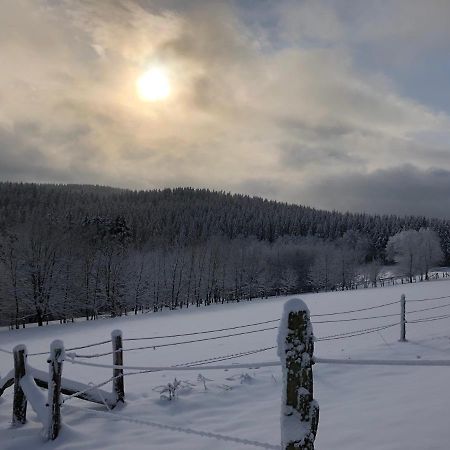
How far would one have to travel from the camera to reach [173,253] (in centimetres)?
6600

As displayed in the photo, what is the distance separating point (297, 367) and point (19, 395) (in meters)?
5.34

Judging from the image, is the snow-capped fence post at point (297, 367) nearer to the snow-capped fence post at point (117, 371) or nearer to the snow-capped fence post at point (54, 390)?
the snow-capped fence post at point (54, 390)

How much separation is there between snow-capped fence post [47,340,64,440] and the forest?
37.6 meters

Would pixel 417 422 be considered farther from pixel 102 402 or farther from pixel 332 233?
pixel 332 233

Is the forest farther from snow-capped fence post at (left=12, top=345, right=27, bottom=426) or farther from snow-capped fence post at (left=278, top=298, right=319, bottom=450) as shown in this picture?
snow-capped fence post at (left=278, top=298, right=319, bottom=450)

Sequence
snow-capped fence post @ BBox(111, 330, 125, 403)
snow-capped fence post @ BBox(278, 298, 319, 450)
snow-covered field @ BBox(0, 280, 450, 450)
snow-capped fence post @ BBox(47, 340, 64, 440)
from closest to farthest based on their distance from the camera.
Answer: snow-capped fence post @ BBox(278, 298, 319, 450)
snow-covered field @ BBox(0, 280, 450, 450)
snow-capped fence post @ BBox(47, 340, 64, 440)
snow-capped fence post @ BBox(111, 330, 125, 403)

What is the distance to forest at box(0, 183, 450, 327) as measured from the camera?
1665 inches

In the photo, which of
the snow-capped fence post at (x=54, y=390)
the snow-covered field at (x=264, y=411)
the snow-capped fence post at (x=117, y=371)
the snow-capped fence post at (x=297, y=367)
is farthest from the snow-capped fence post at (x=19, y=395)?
the snow-capped fence post at (x=297, y=367)

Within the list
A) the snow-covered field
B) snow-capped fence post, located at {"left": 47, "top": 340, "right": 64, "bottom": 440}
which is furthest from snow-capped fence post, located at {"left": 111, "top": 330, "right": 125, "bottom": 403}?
snow-capped fence post, located at {"left": 47, "top": 340, "right": 64, "bottom": 440}

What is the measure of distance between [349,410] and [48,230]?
4514 centimetres

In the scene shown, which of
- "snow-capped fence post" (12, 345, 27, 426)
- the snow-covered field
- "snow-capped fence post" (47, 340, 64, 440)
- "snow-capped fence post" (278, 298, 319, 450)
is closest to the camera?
"snow-capped fence post" (278, 298, 319, 450)

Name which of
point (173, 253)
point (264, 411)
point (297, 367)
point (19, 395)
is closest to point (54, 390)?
point (19, 395)

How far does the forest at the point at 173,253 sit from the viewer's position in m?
42.3

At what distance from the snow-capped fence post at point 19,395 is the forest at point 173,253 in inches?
1443
